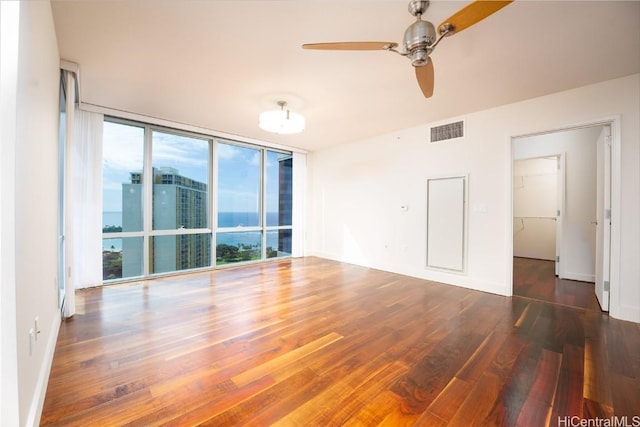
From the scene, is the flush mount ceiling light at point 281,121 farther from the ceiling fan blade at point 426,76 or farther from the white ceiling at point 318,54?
the ceiling fan blade at point 426,76

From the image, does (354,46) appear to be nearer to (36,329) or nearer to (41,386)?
(36,329)

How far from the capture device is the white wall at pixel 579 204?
423 cm

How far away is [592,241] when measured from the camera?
4.21 m

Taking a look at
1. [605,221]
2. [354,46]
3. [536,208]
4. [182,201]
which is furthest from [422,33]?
[536,208]

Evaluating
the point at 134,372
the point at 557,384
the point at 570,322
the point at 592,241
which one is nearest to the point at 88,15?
the point at 134,372

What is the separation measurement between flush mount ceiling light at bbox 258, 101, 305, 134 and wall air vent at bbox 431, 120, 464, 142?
7.86 feet

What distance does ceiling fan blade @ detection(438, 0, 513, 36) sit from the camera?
56.6 inches

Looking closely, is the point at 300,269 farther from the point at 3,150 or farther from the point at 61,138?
the point at 3,150

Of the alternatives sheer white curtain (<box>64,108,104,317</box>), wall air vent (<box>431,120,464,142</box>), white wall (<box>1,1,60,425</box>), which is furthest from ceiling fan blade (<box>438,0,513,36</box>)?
sheer white curtain (<box>64,108,104,317</box>)

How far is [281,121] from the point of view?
10.5 ft

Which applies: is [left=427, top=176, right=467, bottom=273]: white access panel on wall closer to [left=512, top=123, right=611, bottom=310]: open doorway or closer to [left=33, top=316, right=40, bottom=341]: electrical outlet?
[left=512, top=123, right=611, bottom=310]: open doorway

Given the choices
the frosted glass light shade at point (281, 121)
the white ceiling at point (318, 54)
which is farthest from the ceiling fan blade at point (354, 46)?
the frosted glass light shade at point (281, 121)

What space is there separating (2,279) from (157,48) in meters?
2.22

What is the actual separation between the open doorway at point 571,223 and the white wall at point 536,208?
0.09ft
